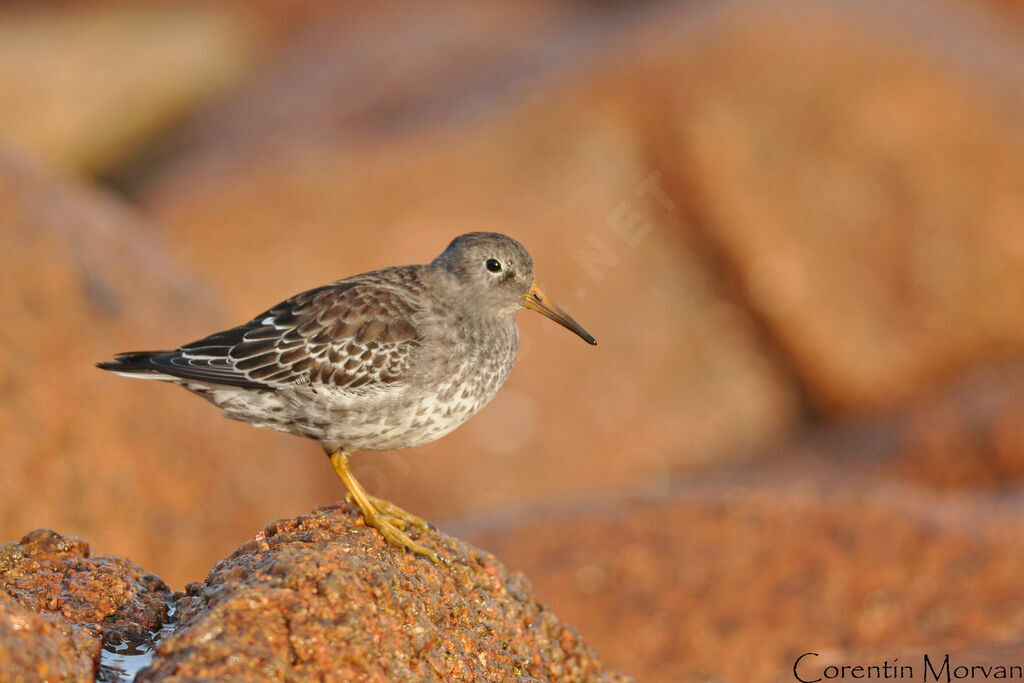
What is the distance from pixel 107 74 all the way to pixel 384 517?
19.6 meters

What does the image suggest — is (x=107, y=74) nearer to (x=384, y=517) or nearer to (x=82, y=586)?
(x=384, y=517)

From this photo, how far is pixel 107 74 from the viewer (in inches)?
957

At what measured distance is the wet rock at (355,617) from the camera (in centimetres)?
518

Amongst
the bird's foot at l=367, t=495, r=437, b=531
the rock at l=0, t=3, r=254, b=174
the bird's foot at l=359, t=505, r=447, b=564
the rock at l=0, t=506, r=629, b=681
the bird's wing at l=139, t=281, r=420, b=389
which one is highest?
the rock at l=0, t=3, r=254, b=174

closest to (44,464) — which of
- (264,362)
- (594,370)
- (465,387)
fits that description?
(264,362)

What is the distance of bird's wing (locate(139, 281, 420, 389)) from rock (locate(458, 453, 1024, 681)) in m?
4.08

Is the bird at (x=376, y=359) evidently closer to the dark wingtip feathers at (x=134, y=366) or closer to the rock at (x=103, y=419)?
the dark wingtip feathers at (x=134, y=366)

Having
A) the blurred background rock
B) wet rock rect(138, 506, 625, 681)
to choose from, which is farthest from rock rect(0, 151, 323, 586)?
wet rock rect(138, 506, 625, 681)

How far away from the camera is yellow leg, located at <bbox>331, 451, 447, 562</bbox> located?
6695mm

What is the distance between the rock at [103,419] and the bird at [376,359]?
311 cm

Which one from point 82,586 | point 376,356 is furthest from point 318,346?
point 82,586

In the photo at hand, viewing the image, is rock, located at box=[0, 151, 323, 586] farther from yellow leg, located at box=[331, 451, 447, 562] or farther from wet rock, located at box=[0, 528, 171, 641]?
yellow leg, located at box=[331, 451, 447, 562]

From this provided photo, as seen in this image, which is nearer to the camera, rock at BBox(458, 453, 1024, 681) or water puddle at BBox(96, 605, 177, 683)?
water puddle at BBox(96, 605, 177, 683)

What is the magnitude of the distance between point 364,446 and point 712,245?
10426 millimetres
